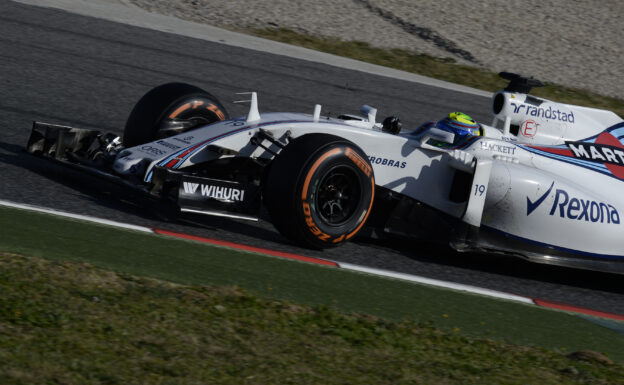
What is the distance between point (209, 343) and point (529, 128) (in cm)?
379

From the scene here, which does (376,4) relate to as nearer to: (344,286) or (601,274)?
(601,274)

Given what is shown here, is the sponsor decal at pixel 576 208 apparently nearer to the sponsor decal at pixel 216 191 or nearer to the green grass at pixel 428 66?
the sponsor decal at pixel 216 191

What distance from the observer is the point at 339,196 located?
5570mm

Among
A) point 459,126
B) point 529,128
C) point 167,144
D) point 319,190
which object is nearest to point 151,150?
point 167,144

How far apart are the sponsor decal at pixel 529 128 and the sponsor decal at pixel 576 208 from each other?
0.71 metres

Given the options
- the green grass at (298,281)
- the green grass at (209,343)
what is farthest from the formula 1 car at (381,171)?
the green grass at (209,343)

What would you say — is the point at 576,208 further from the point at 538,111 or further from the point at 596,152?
the point at 538,111

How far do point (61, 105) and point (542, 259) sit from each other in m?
4.76

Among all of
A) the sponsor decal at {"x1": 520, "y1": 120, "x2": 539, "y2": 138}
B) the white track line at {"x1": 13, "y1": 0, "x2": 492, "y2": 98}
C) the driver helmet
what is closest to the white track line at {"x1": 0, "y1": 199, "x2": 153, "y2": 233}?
the driver helmet

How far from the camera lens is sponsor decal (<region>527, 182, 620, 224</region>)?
5988 mm

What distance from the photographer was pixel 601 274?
6.81 meters

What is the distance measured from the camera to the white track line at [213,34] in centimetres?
1245

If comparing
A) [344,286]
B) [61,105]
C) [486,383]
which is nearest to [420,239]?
[344,286]

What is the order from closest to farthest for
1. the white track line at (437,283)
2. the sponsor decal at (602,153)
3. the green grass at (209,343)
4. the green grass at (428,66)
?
1. the green grass at (209,343)
2. the white track line at (437,283)
3. the sponsor decal at (602,153)
4. the green grass at (428,66)
